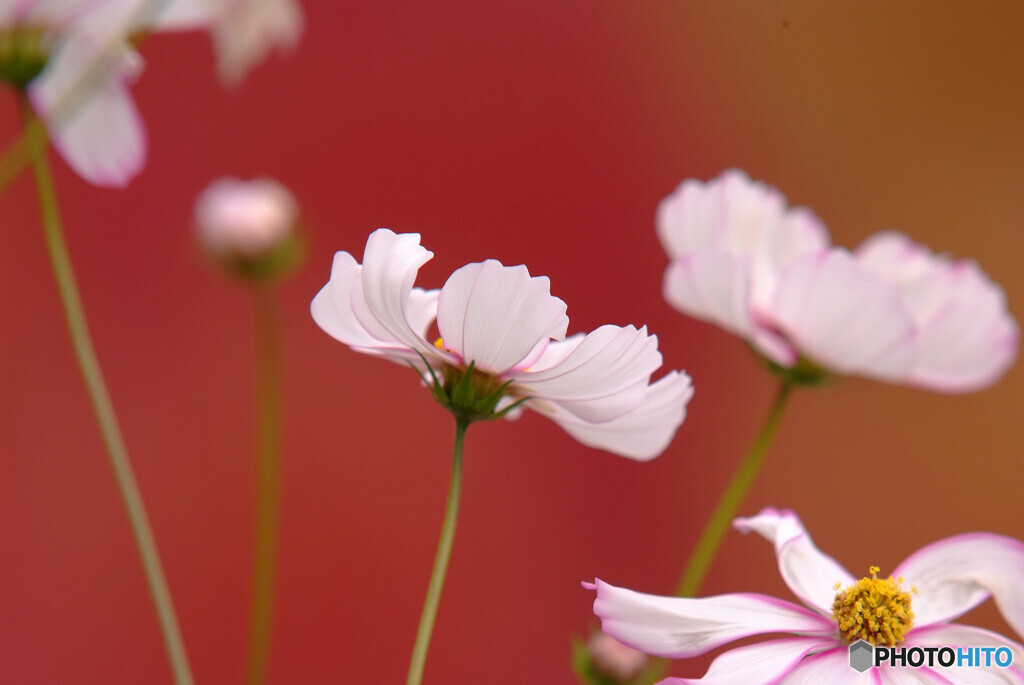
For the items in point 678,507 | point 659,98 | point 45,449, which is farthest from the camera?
point 659,98

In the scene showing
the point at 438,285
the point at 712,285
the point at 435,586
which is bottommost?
the point at 435,586

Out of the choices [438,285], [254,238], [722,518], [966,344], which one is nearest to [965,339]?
[966,344]

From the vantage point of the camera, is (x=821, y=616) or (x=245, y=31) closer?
(x=821, y=616)

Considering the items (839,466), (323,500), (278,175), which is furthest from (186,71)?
(839,466)

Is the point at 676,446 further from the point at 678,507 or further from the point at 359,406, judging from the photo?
the point at 359,406

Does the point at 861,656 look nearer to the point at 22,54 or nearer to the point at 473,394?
the point at 473,394

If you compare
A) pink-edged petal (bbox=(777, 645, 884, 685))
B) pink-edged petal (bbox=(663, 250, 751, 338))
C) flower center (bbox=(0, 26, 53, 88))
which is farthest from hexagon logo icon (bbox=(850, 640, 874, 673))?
flower center (bbox=(0, 26, 53, 88))

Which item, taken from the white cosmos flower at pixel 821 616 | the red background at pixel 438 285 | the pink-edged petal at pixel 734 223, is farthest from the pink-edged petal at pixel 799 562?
the red background at pixel 438 285
